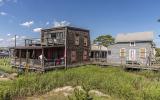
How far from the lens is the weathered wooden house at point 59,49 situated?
100ft

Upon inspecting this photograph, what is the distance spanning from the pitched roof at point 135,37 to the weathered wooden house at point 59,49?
5.90 meters

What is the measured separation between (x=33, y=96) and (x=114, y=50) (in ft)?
75.3

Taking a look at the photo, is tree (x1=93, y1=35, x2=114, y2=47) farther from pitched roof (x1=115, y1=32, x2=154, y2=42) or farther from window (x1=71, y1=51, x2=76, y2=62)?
window (x1=71, y1=51, x2=76, y2=62)

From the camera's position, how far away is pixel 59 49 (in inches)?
1323

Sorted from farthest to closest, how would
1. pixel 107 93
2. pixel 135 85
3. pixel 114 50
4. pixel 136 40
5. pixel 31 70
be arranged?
pixel 114 50 < pixel 136 40 < pixel 31 70 < pixel 135 85 < pixel 107 93

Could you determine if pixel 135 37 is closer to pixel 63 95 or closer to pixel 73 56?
pixel 73 56

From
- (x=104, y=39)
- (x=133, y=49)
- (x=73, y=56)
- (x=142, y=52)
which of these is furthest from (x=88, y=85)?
(x=104, y=39)

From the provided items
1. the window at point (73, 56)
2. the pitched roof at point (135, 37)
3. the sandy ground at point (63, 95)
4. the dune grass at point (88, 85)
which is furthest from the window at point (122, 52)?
the sandy ground at point (63, 95)

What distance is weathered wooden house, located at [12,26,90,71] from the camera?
3062cm

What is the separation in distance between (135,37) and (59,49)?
1276 centimetres

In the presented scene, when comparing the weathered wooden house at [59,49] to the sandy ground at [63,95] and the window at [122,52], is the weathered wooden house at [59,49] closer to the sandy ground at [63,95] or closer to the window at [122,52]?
the window at [122,52]

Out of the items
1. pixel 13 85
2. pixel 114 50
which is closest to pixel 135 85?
pixel 13 85

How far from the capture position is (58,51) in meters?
33.7

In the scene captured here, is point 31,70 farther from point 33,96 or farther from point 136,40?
point 136,40
